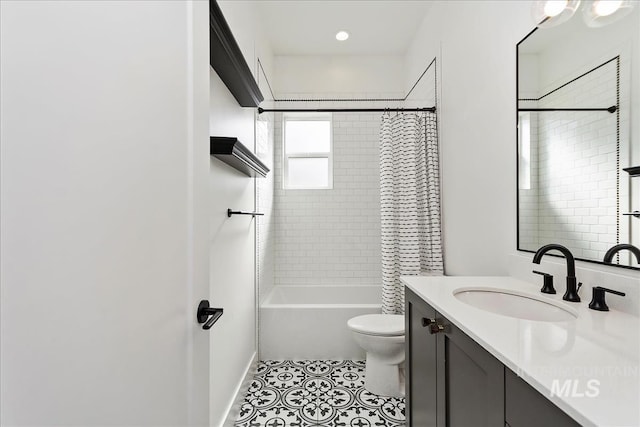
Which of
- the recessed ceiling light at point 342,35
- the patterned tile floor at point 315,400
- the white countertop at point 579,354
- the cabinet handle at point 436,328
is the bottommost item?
the patterned tile floor at point 315,400

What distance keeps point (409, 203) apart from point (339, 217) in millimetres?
1243

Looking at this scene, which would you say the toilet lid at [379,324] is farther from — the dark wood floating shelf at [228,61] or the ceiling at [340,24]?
the ceiling at [340,24]

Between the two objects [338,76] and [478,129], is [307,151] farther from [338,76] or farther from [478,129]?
[478,129]

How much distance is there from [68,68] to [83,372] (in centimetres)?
44

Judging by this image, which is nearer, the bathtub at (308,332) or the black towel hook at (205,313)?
the black towel hook at (205,313)

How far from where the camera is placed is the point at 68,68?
43 centimetres

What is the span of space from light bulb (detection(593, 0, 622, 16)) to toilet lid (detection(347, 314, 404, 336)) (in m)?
1.79

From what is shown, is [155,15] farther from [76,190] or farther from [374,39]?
[374,39]

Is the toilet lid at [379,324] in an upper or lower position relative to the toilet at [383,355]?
upper

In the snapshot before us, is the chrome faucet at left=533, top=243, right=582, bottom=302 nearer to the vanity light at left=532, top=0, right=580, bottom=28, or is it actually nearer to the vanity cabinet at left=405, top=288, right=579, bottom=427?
the vanity cabinet at left=405, top=288, right=579, bottom=427

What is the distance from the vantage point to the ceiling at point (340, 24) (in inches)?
102

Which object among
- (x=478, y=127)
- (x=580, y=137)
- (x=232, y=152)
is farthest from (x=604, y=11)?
(x=232, y=152)

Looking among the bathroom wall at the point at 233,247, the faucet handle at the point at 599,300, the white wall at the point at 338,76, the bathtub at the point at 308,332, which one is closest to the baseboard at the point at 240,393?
the bathroom wall at the point at 233,247

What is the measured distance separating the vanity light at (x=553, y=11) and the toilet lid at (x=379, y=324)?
5.76ft
